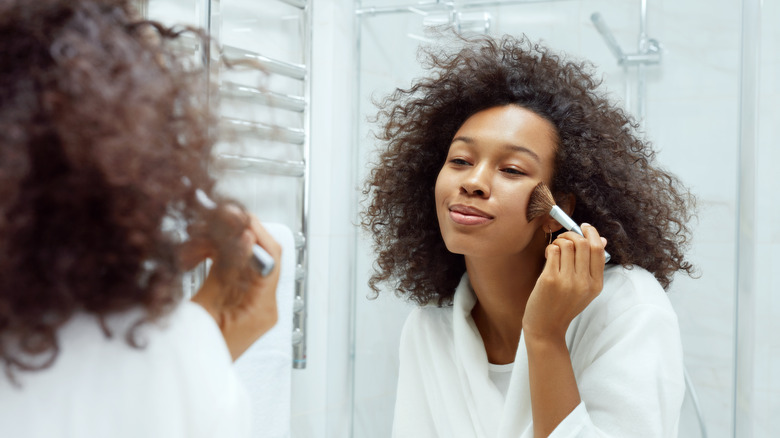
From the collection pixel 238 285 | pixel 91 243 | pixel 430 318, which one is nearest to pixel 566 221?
pixel 430 318

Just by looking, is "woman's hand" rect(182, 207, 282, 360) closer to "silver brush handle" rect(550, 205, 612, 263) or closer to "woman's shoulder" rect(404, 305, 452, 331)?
"silver brush handle" rect(550, 205, 612, 263)

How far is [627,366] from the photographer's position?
1.04 meters

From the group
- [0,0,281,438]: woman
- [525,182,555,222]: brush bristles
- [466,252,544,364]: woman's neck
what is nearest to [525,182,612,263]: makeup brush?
[525,182,555,222]: brush bristles

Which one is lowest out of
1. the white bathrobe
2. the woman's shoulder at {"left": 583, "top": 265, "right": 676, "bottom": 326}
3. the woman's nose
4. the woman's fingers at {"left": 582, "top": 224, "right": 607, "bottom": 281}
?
the white bathrobe

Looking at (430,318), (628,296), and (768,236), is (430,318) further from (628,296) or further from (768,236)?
(768,236)

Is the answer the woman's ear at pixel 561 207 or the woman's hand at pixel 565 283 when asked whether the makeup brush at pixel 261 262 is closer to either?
the woman's hand at pixel 565 283

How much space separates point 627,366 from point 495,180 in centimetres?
33

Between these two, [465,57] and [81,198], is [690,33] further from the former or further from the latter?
[81,198]

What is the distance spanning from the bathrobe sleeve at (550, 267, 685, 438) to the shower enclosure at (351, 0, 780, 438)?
38cm

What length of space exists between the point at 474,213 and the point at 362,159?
696mm

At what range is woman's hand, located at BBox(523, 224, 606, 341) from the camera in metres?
1.03

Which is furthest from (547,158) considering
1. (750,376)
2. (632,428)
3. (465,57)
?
(750,376)

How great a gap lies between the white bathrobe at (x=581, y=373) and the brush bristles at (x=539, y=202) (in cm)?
16

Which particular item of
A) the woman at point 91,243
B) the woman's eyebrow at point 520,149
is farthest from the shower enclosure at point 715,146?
the woman at point 91,243
